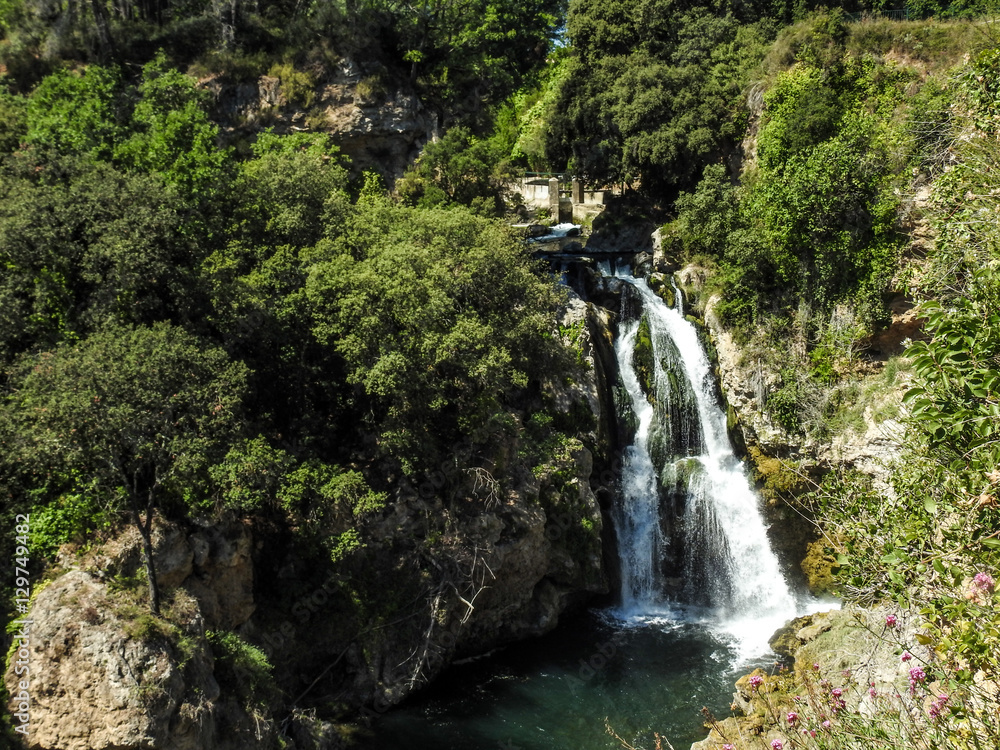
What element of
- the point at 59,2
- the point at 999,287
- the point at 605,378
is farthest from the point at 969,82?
the point at 59,2

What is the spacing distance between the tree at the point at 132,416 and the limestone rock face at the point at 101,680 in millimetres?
951

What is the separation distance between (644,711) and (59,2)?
3183 centimetres

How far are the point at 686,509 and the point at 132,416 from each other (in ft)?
50.2

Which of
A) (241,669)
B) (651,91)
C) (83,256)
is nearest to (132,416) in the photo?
(83,256)

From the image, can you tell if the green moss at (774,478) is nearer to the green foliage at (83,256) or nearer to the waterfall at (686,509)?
the waterfall at (686,509)

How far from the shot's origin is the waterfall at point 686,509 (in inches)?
782

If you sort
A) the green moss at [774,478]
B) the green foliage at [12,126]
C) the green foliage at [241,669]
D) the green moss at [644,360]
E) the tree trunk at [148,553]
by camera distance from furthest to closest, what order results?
the green moss at [644,360], the green moss at [774,478], the green foliage at [12,126], the green foliage at [241,669], the tree trunk at [148,553]

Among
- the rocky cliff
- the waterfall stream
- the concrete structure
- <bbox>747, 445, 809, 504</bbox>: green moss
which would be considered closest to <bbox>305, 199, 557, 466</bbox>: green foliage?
the rocky cliff

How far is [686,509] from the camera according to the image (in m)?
20.9

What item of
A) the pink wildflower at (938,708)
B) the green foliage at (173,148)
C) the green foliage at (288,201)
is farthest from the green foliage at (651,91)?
the pink wildflower at (938,708)

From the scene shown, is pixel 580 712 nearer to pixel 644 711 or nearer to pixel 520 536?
pixel 644 711

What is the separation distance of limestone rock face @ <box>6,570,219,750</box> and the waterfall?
12455mm

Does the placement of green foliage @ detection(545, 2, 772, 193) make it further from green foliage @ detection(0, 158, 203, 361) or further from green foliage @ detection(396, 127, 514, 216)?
green foliage @ detection(0, 158, 203, 361)

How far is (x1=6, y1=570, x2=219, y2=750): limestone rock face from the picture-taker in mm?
10828
